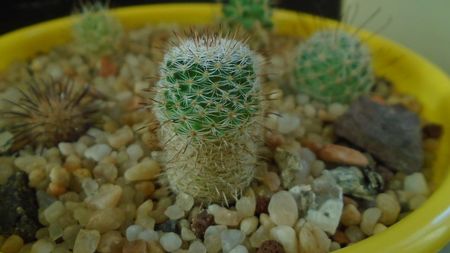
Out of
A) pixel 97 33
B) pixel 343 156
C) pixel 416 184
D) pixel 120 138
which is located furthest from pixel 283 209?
pixel 97 33

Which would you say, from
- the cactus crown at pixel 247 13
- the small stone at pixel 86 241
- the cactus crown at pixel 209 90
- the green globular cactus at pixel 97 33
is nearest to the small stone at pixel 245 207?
the cactus crown at pixel 209 90

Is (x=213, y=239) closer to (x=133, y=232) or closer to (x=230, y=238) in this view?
(x=230, y=238)

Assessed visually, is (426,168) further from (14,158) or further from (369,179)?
(14,158)

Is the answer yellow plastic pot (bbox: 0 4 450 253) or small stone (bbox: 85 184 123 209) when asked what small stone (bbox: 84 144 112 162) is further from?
yellow plastic pot (bbox: 0 4 450 253)

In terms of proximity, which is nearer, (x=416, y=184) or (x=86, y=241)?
(x=86, y=241)

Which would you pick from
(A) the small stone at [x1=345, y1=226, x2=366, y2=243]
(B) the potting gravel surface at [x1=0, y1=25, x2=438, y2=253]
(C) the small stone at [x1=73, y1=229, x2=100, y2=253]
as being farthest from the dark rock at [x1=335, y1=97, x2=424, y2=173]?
(C) the small stone at [x1=73, y1=229, x2=100, y2=253]

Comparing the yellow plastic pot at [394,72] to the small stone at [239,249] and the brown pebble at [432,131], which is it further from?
the small stone at [239,249]
